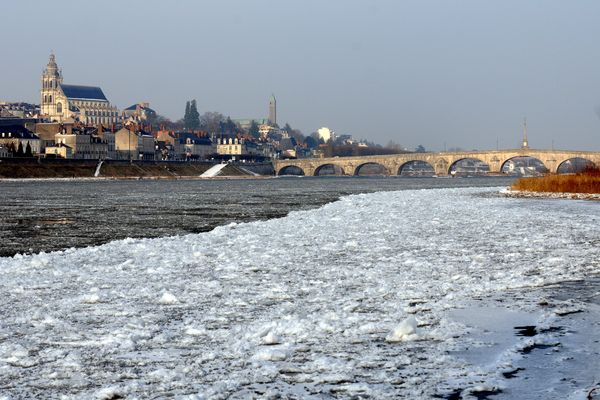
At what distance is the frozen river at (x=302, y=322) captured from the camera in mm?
6719

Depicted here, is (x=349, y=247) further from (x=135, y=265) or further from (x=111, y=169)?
(x=111, y=169)

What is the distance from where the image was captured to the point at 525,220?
25031mm

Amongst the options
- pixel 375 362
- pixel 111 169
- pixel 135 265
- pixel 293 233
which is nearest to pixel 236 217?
pixel 293 233

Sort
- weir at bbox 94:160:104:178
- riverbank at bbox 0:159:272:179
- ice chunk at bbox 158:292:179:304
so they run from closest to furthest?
ice chunk at bbox 158:292:179:304 < riverbank at bbox 0:159:272:179 < weir at bbox 94:160:104:178

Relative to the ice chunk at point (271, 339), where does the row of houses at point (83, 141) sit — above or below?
above

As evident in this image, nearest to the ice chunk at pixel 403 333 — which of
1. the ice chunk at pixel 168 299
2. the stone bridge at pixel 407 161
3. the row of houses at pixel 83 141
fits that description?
the ice chunk at pixel 168 299

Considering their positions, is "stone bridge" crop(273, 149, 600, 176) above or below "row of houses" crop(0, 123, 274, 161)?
below

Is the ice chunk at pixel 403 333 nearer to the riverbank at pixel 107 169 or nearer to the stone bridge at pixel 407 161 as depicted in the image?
the riverbank at pixel 107 169

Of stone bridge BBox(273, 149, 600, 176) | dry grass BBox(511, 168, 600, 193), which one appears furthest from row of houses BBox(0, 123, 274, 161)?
dry grass BBox(511, 168, 600, 193)

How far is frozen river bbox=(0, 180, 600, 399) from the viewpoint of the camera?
6719mm

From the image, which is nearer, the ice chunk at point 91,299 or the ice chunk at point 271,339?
the ice chunk at point 271,339

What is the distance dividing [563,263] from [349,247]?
15.2 feet

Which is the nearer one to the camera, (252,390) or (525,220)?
(252,390)

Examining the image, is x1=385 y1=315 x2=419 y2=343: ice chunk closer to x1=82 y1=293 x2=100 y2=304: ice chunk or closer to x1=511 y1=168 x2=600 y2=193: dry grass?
x1=82 y1=293 x2=100 y2=304: ice chunk
